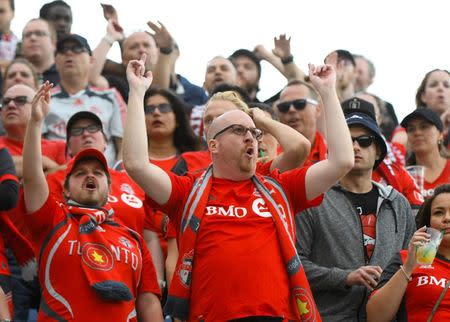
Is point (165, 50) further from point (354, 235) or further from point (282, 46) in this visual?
point (354, 235)

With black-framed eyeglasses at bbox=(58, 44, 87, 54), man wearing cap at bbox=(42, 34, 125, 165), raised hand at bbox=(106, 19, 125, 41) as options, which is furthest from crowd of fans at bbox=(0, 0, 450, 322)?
raised hand at bbox=(106, 19, 125, 41)

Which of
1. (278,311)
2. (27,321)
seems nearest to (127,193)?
(27,321)

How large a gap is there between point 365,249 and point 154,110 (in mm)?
2648

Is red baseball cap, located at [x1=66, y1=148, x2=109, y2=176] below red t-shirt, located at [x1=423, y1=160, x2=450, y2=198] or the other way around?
the other way around

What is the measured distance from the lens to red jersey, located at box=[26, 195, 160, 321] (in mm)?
7055

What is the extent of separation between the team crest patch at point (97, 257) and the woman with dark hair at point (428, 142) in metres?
3.36

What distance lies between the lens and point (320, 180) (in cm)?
655

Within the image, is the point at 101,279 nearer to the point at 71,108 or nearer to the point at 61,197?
the point at 61,197

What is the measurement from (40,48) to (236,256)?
19.1 ft

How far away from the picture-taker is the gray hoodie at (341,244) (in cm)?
721

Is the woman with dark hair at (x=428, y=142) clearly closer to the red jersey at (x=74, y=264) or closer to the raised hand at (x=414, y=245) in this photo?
the raised hand at (x=414, y=245)

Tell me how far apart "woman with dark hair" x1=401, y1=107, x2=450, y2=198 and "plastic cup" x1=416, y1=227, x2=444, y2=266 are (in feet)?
9.31

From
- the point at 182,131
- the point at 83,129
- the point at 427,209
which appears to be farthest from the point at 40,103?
the point at 427,209

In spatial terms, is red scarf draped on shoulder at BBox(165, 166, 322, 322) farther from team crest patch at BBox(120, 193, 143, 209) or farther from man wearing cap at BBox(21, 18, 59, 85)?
man wearing cap at BBox(21, 18, 59, 85)
